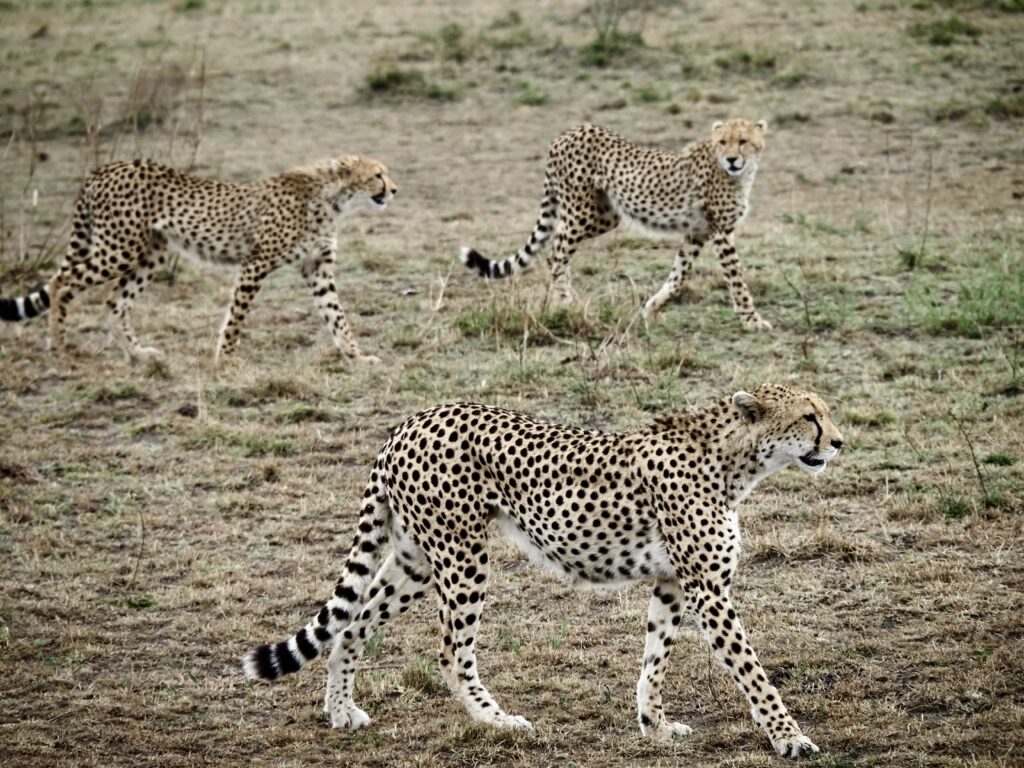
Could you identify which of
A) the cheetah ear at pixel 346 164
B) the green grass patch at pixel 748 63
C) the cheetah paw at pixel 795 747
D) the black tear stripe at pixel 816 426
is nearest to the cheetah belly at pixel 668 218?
the cheetah ear at pixel 346 164

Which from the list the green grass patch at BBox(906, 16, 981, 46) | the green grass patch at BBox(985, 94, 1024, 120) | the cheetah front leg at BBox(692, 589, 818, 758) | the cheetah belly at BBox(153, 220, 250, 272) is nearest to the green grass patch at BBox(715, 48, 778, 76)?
the green grass patch at BBox(906, 16, 981, 46)

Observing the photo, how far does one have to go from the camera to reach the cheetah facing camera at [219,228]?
855cm

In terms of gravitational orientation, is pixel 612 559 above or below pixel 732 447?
below

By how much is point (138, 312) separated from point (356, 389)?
207 centimetres

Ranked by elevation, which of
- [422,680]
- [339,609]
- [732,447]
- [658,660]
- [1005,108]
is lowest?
[422,680]

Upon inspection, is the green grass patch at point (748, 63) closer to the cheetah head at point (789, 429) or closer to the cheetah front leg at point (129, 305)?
the cheetah front leg at point (129, 305)

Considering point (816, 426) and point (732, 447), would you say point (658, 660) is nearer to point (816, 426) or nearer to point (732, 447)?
point (732, 447)

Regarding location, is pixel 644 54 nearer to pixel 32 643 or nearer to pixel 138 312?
pixel 138 312

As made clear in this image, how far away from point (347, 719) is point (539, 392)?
3.08 metres

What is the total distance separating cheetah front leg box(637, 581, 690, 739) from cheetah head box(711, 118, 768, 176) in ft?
14.2

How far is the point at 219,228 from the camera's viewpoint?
8531 mm

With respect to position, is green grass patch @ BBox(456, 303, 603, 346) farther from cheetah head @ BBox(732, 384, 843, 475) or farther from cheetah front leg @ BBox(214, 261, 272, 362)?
cheetah head @ BBox(732, 384, 843, 475)

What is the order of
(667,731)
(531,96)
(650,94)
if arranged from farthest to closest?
(531,96), (650,94), (667,731)

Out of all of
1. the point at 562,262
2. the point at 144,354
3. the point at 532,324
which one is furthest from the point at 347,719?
the point at 562,262
